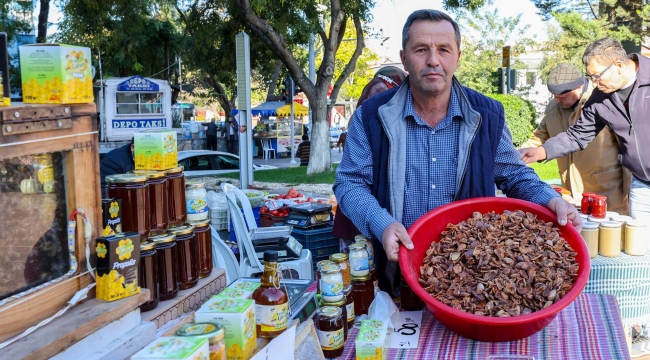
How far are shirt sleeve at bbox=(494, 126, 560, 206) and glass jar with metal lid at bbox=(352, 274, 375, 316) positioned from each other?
0.86 meters

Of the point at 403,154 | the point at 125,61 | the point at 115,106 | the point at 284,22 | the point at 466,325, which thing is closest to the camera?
the point at 466,325

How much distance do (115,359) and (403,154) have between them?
1547 mm

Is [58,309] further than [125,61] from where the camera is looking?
No

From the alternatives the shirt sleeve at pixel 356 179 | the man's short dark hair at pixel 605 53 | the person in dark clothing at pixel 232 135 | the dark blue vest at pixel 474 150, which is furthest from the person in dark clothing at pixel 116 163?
the person in dark clothing at pixel 232 135

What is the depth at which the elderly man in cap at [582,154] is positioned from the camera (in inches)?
229

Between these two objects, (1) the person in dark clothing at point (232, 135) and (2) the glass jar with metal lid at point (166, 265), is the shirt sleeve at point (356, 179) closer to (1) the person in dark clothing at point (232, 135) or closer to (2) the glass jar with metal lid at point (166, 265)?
(2) the glass jar with metal lid at point (166, 265)

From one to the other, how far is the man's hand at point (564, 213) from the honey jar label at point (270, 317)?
1.22 metres

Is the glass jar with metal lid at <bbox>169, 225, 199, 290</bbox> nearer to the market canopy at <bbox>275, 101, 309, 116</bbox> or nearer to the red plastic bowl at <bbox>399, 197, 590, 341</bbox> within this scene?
the red plastic bowl at <bbox>399, 197, 590, 341</bbox>

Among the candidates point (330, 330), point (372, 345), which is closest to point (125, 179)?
point (330, 330)

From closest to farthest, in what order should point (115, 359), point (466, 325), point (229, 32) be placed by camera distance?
point (115, 359) → point (466, 325) → point (229, 32)

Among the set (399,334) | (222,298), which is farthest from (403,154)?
(222,298)

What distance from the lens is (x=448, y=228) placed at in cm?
252

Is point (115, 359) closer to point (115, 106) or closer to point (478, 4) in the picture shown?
point (478, 4)

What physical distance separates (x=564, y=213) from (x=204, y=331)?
1570 millimetres
